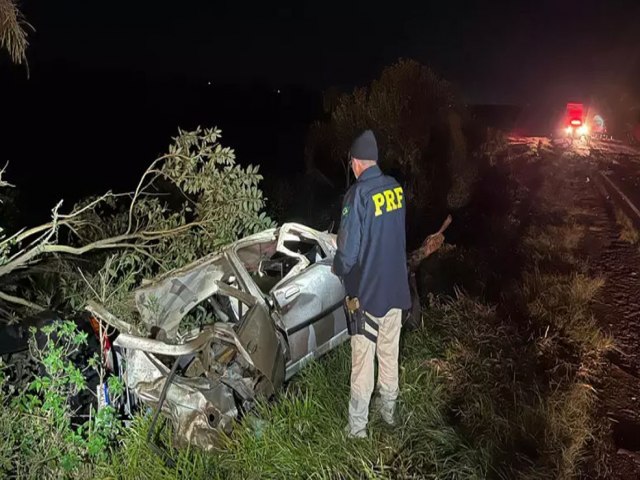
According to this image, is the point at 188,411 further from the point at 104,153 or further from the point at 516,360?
the point at 104,153

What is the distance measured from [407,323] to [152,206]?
2747 mm

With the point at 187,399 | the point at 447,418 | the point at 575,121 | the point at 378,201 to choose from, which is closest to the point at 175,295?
the point at 187,399

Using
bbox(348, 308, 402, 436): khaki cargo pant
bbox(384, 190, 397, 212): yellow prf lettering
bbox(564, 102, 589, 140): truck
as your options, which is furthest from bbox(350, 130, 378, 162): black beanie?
bbox(564, 102, 589, 140): truck

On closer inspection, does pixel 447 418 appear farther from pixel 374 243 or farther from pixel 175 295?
pixel 175 295

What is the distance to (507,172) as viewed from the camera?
20.7 metres

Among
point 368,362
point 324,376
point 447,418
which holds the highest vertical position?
point 368,362

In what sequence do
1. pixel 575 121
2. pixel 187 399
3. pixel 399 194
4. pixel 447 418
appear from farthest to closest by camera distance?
pixel 575 121, pixel 447 418, pixel 187 399, pixel 399 194

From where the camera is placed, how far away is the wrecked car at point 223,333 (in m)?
4.01

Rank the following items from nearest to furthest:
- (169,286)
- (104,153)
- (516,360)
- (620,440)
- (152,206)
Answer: (620,440), (169,286), (516,360), (152,206), (104,153)

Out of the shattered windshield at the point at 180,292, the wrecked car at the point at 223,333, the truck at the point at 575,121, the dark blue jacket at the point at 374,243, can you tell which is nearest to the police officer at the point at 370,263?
the dark blue jacket at the point at 374,243

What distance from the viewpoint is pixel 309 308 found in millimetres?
4637

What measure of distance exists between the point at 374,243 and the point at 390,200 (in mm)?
304

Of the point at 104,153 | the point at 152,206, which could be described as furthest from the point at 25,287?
the point at 104,153

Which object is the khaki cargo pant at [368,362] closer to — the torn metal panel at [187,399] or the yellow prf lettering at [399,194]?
the yellow prf lettering at [399,194]
